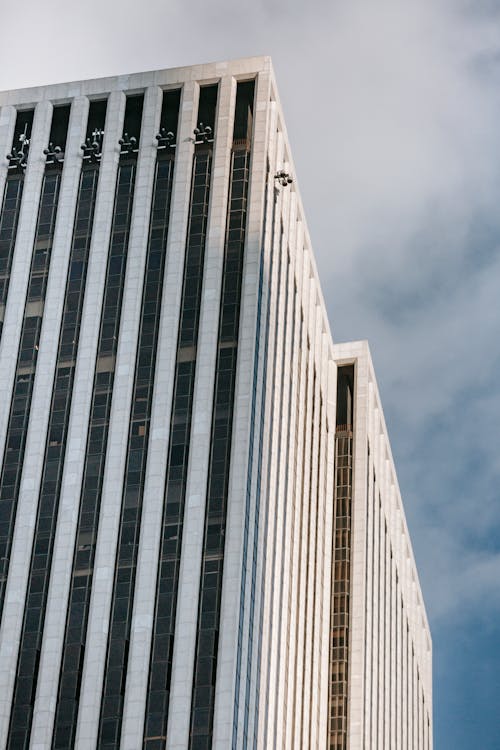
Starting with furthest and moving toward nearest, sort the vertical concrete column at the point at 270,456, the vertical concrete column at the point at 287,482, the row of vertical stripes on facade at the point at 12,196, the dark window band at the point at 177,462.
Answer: the row of vertical stripes on facade at the point at 12,196
the vertical concrete column at the point at 287,482
the vertical concrete column at the point at 270,456
the dark window band at the point at 177,462

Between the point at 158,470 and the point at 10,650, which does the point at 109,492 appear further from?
the point at 10,650

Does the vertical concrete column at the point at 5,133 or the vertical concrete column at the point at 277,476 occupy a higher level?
the vertical concrete column at the point at 5,133

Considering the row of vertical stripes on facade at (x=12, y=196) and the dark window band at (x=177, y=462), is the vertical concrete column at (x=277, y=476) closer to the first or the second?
the dark window band at (x=177, y=462)

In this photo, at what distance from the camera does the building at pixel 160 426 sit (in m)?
139

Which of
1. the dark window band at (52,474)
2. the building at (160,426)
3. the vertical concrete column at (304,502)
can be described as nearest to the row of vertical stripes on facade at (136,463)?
the building at (160,426)

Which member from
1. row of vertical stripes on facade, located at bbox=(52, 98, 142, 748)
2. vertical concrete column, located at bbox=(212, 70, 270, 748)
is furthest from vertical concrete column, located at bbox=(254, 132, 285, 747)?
row of vertical stripes on facade, located at bbox=(52, 98, 142, 748)

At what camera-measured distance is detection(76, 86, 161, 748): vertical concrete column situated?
452 ft

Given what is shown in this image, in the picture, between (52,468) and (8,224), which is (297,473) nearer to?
(52,468)

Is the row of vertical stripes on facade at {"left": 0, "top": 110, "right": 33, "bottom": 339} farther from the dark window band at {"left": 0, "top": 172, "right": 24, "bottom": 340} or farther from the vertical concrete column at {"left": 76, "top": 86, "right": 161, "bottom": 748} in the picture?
the vertical concrete column at {"left": 76, "top": 86, "right": 161, "bottom": 748}

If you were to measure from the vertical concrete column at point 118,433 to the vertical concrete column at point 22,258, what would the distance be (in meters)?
10.1

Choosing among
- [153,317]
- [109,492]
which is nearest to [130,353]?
[153,317]

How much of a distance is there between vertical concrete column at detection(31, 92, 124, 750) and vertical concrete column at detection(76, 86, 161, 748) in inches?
95.8

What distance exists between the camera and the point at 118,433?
493 ft

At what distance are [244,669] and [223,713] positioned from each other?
19.6ft
